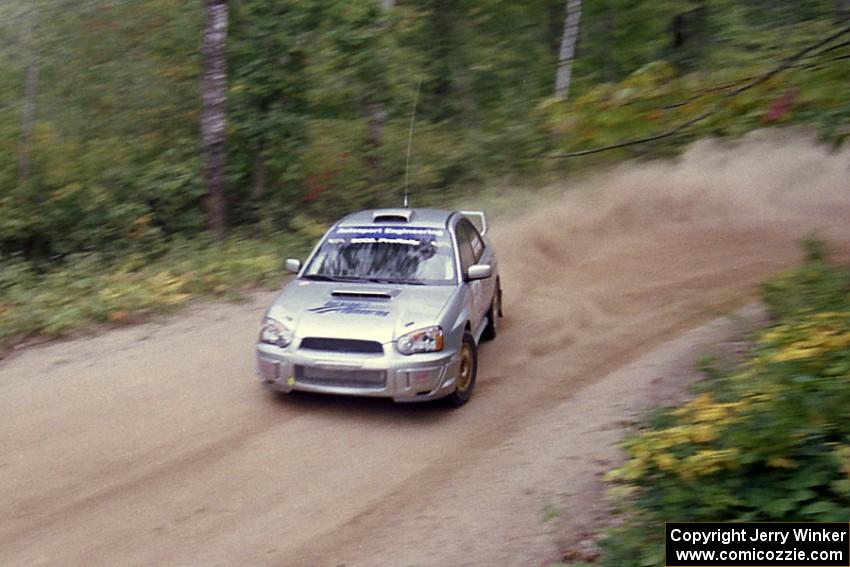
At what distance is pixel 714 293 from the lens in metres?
11.8

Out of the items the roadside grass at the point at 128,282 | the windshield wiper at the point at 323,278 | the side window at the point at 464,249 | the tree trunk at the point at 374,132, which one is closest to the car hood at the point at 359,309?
the windshield wiper at the point at 323,278

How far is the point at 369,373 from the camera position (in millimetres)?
7285

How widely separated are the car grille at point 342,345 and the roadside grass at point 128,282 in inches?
160

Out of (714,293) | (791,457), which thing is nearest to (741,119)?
(791,457)

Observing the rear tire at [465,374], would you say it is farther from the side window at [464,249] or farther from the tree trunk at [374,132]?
the tree trunk at [374,132]

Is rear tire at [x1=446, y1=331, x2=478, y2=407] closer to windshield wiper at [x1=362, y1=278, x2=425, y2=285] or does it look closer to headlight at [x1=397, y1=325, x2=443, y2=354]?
headlight at [x1=397, y1=325, x2=443, y2=354]

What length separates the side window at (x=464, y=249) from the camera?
8.76 metres

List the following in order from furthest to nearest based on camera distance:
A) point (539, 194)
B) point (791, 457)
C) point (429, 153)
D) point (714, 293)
→ point (429, 153), point (539, 194), point (714, 293), point (791, 457)

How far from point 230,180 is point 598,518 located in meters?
11.9

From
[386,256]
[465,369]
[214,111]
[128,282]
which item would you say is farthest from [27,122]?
[465,369]

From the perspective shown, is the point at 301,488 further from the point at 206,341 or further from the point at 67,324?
the point at 67,324

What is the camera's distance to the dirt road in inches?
220

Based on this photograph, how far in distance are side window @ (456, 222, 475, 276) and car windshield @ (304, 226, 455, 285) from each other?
0.58 ft

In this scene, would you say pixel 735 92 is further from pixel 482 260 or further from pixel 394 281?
pixel 482 260
